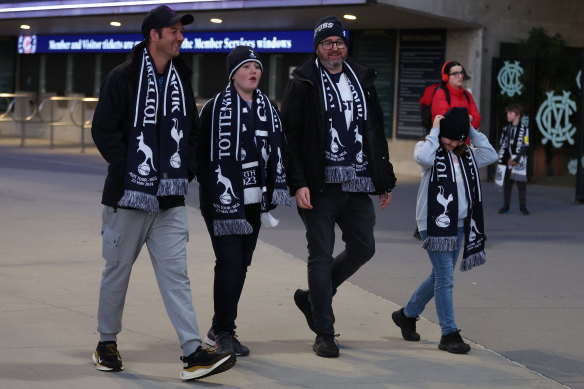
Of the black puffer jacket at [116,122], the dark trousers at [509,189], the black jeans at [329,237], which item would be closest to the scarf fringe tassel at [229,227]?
the black puffer jacket at [116,122]

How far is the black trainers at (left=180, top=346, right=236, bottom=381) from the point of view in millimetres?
5348

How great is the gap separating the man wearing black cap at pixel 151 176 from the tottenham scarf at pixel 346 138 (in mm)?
854

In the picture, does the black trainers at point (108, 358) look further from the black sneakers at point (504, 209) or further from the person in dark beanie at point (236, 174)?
the black sneakers at point (504, 209)

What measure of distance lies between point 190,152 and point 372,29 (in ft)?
45.9

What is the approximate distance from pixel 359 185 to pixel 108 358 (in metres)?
1.65

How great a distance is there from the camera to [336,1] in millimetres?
15844

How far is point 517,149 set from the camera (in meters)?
13.3

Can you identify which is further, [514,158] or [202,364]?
[514,158]

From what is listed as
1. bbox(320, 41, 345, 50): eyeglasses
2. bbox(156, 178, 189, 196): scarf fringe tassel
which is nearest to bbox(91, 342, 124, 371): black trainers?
bbox(156, 178, 189, 196): scarf fringe tassel

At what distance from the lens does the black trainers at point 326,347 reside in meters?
5.96

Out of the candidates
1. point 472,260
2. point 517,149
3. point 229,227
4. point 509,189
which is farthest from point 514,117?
point 229,227

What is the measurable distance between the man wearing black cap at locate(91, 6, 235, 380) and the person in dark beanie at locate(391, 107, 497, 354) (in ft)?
4.42

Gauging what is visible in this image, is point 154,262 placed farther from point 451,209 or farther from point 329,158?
point 451,209

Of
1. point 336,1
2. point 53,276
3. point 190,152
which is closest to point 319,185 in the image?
point 190,152
